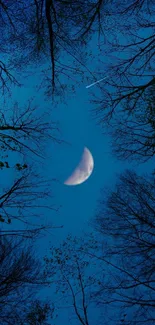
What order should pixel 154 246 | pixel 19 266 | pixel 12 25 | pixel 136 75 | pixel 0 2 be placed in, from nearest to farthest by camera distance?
pixel 0 2
pixel 12 25
pixel 136 75
pixel 154 246
pixel 19 266

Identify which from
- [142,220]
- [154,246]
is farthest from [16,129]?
[154,246]

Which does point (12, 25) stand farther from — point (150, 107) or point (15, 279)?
point (15, 279)

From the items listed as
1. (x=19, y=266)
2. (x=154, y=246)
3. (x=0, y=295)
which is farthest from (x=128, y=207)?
→ (x=0, y=295)

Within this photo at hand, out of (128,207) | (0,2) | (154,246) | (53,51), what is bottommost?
(154,246)

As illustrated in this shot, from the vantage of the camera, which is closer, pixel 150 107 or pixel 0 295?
pixel 150 107

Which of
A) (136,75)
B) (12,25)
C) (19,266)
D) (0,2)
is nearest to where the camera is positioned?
(0,2)

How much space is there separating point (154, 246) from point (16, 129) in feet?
19.5

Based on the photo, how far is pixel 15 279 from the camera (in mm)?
7988

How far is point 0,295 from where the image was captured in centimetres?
834

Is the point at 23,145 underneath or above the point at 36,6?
underneath

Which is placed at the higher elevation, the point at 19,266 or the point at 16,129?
the point at 16,129

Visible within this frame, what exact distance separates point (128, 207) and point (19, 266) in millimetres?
5020

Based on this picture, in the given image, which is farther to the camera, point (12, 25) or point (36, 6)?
point (12, 25)

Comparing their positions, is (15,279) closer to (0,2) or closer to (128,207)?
(128,207)
